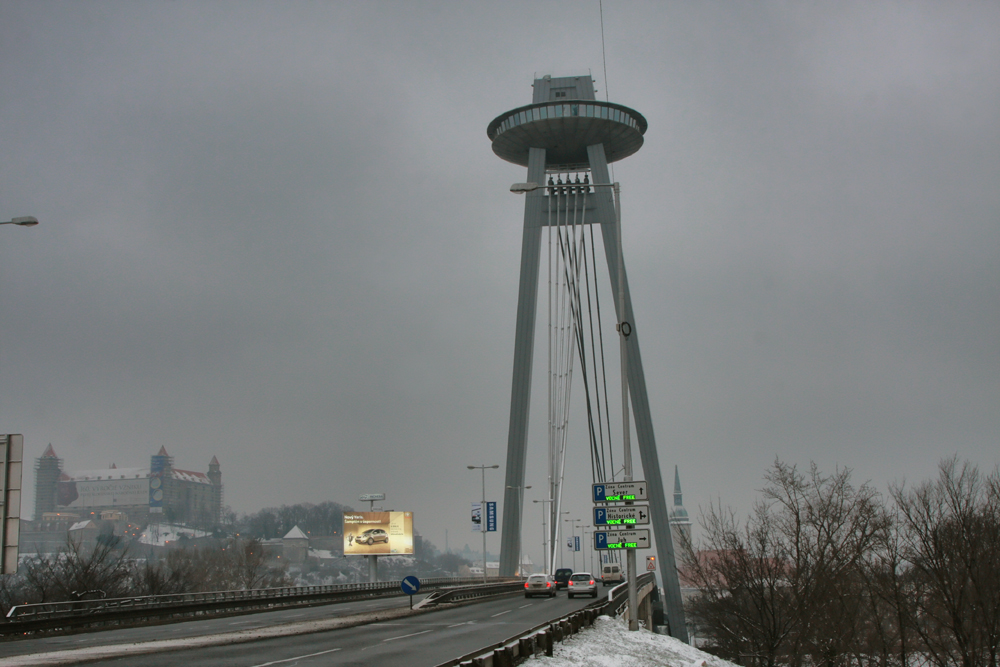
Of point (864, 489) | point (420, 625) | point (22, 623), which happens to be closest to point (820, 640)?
point (864, 489)

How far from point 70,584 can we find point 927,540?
51791mm

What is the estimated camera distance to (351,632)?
2262 cm

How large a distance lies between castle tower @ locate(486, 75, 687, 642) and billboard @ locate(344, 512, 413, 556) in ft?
62.0

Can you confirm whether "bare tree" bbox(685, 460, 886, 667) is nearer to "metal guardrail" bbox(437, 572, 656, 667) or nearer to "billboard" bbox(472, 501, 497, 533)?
"metal guardrail" bbox(437, 572, 656, 667)

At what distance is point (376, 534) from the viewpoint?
266 feet

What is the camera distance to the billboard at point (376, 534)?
8050cm

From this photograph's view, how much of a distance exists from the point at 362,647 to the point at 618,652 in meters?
5.15

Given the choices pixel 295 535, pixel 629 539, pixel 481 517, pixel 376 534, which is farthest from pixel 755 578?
pixel 295 535

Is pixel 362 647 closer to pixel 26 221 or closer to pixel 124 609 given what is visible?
pixel 26 221

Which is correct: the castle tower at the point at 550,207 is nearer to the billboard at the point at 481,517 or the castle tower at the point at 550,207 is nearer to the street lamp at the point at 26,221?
the billboard at the point at 481,517

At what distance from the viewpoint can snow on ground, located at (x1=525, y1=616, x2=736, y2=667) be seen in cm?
1603

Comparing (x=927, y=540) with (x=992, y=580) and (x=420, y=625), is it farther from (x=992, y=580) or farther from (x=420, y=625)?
(x=420, y=625)

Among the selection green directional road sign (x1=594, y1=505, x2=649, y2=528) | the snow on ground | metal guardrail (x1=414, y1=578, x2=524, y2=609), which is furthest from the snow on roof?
green directional road sign (x1=594, y1=505, x2=649, y2=528)

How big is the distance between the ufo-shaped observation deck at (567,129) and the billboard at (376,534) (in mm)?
34249
